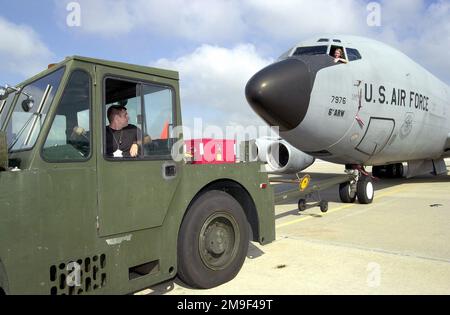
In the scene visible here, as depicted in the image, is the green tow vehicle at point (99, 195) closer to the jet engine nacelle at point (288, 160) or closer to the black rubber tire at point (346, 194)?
the black rubber tire at point (346, 194)

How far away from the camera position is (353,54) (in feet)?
29.3

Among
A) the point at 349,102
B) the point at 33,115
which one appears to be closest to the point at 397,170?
the point at 349,102

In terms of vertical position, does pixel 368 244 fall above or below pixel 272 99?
below

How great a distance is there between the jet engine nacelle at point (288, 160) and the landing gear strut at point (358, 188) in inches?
166

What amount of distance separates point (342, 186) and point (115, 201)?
7987mm

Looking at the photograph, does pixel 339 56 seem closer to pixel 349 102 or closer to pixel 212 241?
pixel 349 102

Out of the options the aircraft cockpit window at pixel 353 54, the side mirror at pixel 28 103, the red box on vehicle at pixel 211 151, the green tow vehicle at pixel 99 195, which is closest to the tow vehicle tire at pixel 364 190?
the aircraft cockpit window at pixel 353 54

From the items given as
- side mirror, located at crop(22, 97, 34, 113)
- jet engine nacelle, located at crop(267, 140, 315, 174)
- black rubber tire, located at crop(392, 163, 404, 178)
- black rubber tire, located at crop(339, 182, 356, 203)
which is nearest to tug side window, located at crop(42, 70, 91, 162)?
side mirror, located at crop(22, 97, 34, 113)

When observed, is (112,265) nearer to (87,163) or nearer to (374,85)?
(87,163)

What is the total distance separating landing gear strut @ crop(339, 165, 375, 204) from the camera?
32.2 ft

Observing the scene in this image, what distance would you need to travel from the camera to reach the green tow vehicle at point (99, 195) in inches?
111

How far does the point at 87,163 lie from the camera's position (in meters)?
3.16

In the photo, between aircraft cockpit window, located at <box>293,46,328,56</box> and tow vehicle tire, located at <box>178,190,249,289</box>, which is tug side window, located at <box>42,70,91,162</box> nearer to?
tow vehicle tire, located at <box>178,190,249,289</box>
